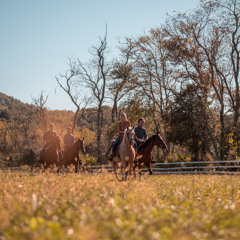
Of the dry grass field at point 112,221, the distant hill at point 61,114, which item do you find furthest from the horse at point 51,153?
the distant hill at point 61,114

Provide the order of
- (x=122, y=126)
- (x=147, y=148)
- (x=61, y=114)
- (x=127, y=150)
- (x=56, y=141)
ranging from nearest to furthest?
(x=127, y=150) → (x=122, y=126) → (x=147, y=148) → (x=56, y=141) → (x=61, y=114)

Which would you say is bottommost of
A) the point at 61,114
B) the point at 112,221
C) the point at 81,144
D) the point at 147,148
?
the point at 112,221

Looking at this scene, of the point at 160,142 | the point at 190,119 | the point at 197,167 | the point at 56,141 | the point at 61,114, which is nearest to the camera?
the point at 160,142

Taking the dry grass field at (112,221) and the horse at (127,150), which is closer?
the dry grass field at (112,221)

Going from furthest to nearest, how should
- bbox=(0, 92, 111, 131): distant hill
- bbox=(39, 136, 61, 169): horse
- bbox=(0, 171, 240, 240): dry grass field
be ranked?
bbox=(0, 92, 111, 131): distant hill, bbox=(39, 136, 61, 169): horse, bbox=(0, 171, 240, 240): dry grass field

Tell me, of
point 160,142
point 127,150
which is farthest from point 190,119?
point 127,150

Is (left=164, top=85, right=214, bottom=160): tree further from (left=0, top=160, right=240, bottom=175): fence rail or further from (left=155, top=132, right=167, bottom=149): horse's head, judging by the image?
(left=155, top=132, right=167, bottom=149): horse's head

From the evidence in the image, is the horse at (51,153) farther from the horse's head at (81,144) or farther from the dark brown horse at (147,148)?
the dark brown horse at (147,148)

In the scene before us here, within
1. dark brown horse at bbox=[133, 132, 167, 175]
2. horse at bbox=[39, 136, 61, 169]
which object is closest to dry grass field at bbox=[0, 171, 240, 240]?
dark brown horse at bbox=[133, 132, 167, 175]

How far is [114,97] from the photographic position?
4116 cm

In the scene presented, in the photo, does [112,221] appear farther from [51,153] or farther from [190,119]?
[190,119]

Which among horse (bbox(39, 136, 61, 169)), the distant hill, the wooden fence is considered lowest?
the wooden fence

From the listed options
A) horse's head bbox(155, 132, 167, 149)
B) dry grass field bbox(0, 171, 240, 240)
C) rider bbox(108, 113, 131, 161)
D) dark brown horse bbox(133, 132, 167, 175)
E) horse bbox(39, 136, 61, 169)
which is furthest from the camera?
horse bbox(39, 136, 61, 169)

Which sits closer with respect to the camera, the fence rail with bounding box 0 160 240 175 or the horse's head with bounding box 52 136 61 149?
the horse's head with bounding box 52 136 61 149
